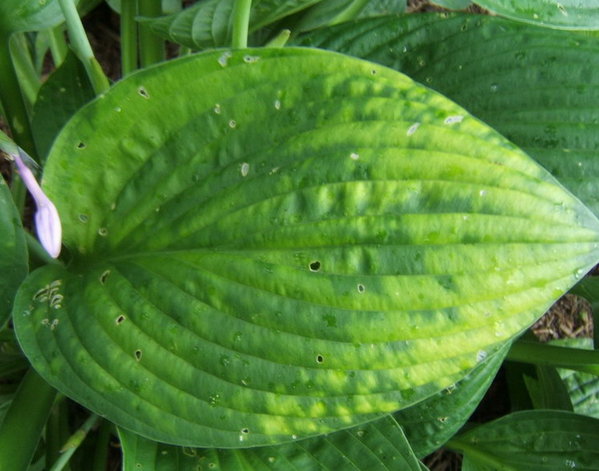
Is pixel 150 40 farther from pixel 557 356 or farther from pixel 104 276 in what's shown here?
pixel 557 356

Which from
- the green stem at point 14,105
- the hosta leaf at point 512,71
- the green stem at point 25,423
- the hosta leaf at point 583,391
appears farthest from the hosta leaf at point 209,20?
the hosta leaf at point 583,391

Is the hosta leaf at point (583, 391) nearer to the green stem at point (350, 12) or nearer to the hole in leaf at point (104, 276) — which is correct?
the green stem at point (350, 12)

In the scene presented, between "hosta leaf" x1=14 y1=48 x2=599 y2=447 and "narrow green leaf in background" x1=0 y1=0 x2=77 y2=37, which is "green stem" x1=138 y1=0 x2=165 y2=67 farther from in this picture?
"hosta leaf" x1=14 y1=48 x2=599 y2=447

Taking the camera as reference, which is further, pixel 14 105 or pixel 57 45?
pixel 57 45

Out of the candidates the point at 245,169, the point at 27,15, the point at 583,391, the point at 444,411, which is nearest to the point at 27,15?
the point at 27,15

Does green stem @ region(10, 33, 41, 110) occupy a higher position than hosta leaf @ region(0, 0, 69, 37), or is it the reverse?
hosta leaf @ region(0, 0, 69, 37)

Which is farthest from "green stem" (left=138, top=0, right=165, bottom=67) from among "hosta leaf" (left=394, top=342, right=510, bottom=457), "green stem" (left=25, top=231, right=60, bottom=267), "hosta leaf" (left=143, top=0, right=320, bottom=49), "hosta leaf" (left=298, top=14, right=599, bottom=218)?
"hosta leaf" (left=394, top=342, right=510, bottom=457)
